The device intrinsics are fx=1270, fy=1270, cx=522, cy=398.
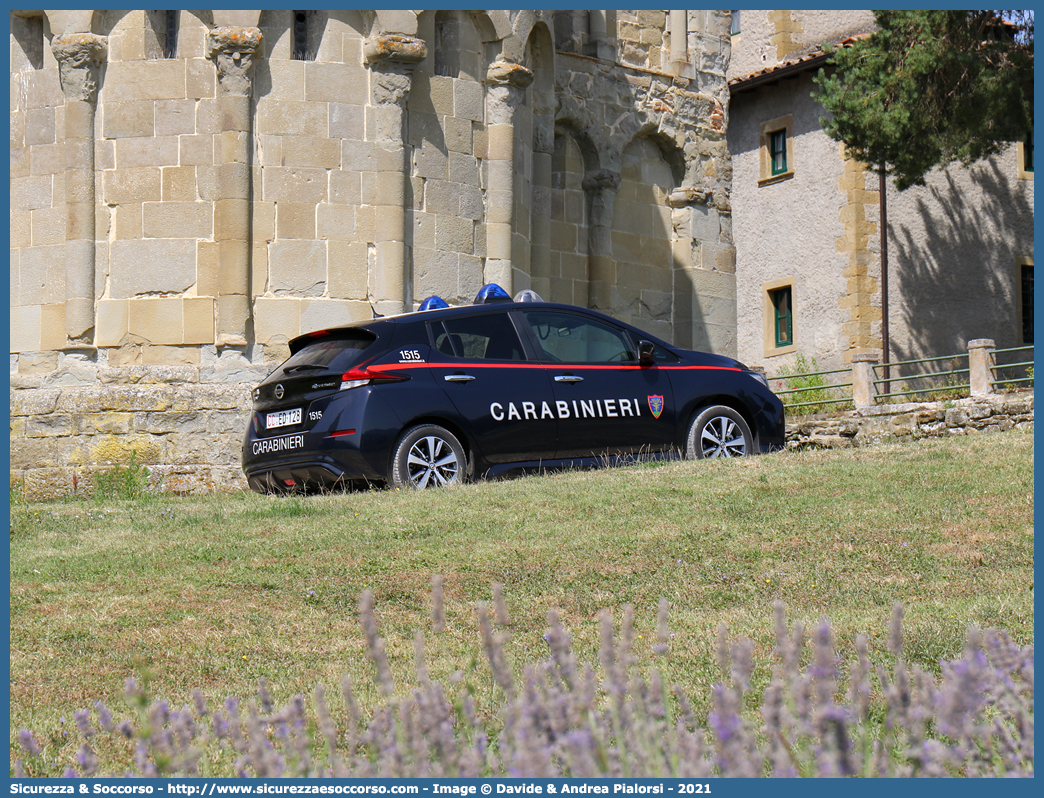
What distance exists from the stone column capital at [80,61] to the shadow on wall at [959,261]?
66.4 feet

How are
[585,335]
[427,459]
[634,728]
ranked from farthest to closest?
1. [585,335]
2. [427,459]
3. [634,728]

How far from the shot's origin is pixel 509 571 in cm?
720

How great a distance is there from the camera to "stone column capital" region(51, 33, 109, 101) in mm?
14664

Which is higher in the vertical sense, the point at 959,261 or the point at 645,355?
the point at 959,261

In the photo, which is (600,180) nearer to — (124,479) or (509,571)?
(124,479)

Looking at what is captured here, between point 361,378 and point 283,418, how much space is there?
890 millimetres

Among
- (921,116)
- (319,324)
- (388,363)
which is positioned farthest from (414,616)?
(921,116)

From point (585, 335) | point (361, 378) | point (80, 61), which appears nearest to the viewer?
point (361, 378)

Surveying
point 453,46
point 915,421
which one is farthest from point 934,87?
point 453,46

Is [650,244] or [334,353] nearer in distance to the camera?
[334,353]

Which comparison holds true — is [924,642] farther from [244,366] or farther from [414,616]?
[244,366]

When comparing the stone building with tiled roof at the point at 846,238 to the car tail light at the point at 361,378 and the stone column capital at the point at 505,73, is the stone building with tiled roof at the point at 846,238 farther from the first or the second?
the car tail light at the point at 361,378

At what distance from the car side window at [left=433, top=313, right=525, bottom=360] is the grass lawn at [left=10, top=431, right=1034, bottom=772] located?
4.11ft

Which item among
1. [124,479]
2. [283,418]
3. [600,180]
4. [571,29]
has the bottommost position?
[124,479]
